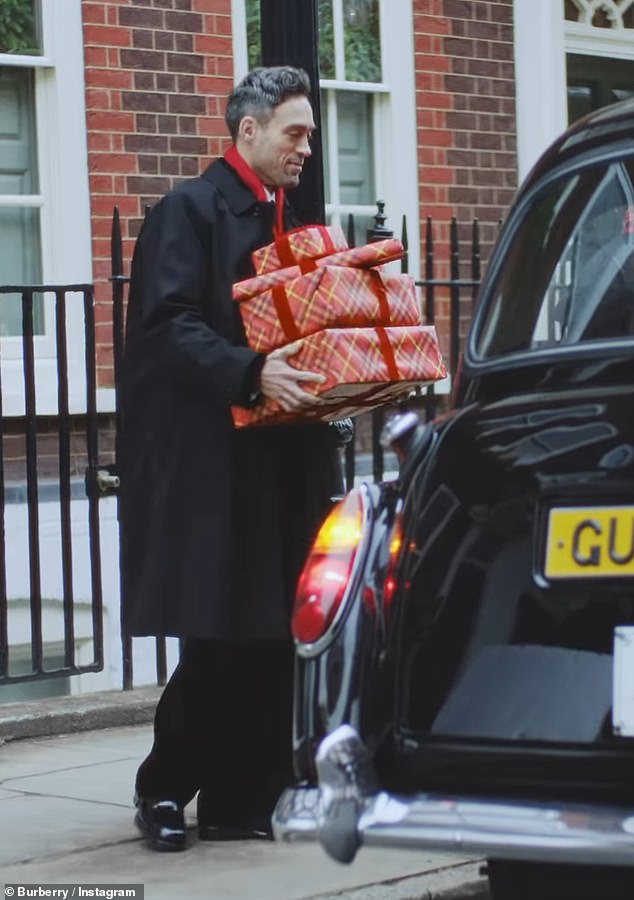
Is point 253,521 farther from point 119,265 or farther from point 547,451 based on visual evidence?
point 119,265

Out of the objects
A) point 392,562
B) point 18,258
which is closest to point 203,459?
point 392,562

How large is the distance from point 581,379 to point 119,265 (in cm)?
359

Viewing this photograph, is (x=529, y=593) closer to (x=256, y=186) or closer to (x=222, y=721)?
(x=222, y=721)

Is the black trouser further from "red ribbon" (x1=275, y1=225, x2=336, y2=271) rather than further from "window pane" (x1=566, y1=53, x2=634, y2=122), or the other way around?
"window pane" (x1=566, y1=53, x2=634, y2=122)

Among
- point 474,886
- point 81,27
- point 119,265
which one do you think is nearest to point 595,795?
point 474,886

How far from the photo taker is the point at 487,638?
4246 millimetres

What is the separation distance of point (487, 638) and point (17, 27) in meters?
5.74

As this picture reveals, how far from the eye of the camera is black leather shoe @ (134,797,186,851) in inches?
226

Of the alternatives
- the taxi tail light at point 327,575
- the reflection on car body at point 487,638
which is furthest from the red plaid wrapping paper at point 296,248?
the taxi tail light at point 327,575

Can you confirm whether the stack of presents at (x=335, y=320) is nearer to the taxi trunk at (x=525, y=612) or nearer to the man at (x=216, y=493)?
the man at (x=216, y=493)

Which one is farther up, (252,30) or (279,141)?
(252,30)

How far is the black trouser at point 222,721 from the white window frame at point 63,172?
3523 mm

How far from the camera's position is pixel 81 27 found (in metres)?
9.31

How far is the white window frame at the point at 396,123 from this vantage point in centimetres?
1075
